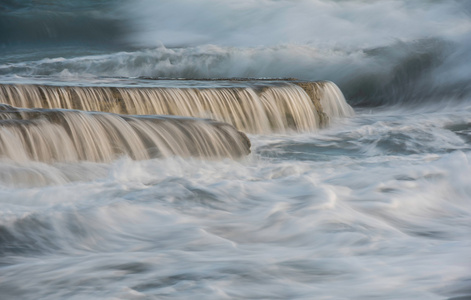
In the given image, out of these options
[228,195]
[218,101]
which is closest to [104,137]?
[228,195]

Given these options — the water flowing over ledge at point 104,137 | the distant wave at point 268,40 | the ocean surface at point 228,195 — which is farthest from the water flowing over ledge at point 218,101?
the distant wave at point 268,40

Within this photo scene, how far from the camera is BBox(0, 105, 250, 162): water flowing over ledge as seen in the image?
452 cm

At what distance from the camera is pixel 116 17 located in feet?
74.8

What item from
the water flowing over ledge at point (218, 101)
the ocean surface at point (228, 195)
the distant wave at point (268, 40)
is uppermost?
the distant wave at point (268, 40)

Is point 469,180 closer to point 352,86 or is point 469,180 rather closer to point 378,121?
point 378,121

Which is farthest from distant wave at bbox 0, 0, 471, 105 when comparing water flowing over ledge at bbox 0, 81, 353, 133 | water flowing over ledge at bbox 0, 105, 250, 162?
water flowing over ledge at bbox 0, 105, 250, 162

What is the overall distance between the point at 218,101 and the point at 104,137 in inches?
104

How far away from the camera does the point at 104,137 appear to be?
502 centimetres

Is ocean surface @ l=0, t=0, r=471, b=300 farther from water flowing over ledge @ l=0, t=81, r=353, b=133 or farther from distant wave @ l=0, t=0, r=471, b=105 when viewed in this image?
distant wave @ l=0, t=0, r=471, b=105

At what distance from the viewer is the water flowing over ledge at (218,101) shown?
6559 mm

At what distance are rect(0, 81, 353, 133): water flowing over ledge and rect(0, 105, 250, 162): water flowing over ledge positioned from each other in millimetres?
1371

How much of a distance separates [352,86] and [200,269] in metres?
11.1

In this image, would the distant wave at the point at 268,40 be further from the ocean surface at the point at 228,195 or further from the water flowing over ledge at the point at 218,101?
the ocean surface at the point at 228,195

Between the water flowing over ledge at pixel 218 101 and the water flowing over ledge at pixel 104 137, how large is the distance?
1.37 m
